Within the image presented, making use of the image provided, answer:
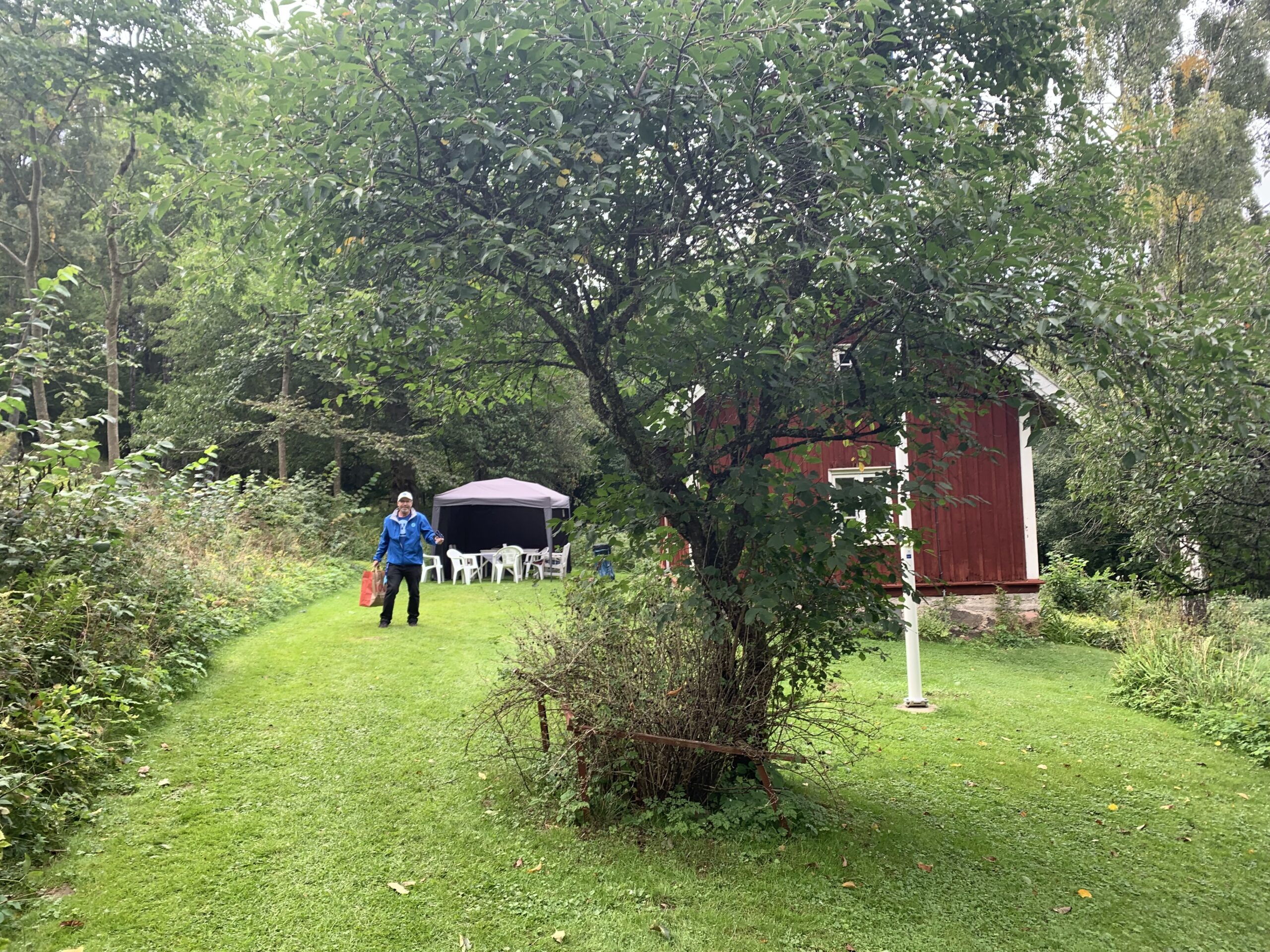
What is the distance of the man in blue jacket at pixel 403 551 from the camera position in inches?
342

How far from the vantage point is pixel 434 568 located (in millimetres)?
16219

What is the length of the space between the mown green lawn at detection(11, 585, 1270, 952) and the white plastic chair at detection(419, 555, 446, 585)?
9.53m

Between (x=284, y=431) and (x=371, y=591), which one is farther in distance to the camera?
(x=284, y=431)

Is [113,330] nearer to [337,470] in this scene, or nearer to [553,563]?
[337,470]

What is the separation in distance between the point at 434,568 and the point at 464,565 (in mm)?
1156

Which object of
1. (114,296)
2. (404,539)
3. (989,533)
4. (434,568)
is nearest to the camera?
(404,539)

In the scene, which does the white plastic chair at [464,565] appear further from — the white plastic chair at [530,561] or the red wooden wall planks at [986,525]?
the red wooden wall planks at [986,525]

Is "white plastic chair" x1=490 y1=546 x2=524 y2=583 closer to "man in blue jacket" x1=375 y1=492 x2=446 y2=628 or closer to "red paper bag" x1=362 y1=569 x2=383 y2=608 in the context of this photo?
"red paper bag" x1=362 y1=569 x2=383 y2=608

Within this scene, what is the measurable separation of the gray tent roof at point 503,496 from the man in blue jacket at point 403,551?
7052mm

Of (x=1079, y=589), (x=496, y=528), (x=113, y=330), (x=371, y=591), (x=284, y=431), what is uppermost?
(x=113, y=330)

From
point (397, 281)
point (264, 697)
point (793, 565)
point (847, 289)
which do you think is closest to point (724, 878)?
point (793, 565)

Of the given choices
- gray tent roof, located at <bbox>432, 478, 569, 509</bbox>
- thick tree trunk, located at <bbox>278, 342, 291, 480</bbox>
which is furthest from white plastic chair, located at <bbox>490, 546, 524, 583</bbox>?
thick tree trunk, located at <bbox>278, 342, 291, 480</bbox>

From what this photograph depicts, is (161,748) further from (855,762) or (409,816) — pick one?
(855,762)

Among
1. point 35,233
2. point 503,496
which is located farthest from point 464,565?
point 35,233
